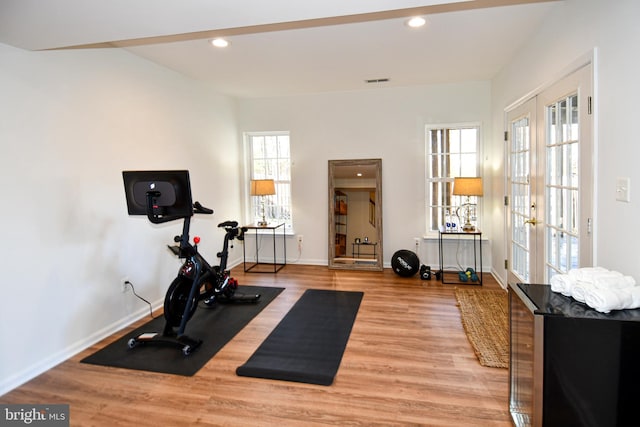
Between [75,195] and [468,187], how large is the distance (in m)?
4.25

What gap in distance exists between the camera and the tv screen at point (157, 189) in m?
2.95

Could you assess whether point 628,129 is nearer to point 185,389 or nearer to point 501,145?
point 501,145

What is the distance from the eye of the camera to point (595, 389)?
5.35 ft

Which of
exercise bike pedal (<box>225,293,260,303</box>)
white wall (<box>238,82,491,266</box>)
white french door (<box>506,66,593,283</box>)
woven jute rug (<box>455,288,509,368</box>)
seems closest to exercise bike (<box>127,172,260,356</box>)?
exercise bike pedal (<box>225,293,260,303</box>)

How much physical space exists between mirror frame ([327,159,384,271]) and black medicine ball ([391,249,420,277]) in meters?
0.39

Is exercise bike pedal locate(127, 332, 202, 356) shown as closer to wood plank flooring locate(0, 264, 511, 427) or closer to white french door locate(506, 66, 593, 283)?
wood plank flooring locate(0, 264, 511, 427)

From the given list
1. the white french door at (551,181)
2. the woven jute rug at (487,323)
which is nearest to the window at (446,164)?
the white french door at (551,181)

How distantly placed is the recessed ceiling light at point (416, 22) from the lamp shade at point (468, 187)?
234cm

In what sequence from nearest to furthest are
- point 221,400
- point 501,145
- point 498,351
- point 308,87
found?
point 221,400
point 498,351
point 501,145
point 308,87

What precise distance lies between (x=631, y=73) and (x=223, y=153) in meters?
4.63

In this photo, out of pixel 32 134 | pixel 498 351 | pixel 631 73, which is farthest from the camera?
pixel 498 351

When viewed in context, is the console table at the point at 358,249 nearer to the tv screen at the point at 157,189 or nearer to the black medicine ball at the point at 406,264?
the black medicine ball at the point at 406,264

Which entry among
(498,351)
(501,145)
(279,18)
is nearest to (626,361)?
(498,351)

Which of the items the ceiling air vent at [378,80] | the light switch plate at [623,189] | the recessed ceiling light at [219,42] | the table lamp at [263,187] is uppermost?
the ceiling air vent at [378,80]
